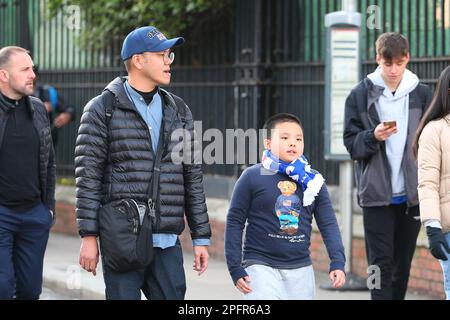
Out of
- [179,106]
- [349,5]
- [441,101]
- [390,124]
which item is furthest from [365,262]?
[179,106]

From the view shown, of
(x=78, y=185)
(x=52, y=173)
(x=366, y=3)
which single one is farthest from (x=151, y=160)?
(x=366, y=3)

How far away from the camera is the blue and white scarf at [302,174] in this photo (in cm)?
647

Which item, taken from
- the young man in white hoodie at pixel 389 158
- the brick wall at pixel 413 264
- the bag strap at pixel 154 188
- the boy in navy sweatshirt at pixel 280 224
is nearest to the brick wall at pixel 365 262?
the brick wall at pixel 413 264

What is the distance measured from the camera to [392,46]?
7859 mm

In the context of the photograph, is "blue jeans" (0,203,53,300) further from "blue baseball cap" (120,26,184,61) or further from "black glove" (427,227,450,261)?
"black glove" (427,227,450,261)

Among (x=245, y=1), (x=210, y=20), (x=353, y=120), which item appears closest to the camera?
(x=353, y=120)

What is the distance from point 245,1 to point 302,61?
3.31 feet

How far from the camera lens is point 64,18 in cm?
1540

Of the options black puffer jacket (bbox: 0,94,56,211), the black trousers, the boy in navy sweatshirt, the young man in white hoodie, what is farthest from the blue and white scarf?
black puffer jacket (bbox: 0,94,56,211)

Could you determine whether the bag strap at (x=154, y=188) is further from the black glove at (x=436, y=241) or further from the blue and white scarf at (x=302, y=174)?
the black glove at (x=436, y=241)

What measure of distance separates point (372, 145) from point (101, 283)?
3672mm

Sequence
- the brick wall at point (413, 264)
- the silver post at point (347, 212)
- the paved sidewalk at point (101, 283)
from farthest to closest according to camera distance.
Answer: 1. the silver post at point (347, 212)
2. the paved sidewalk at point (101, 283)
3. the brick wall at point (413, 264)
